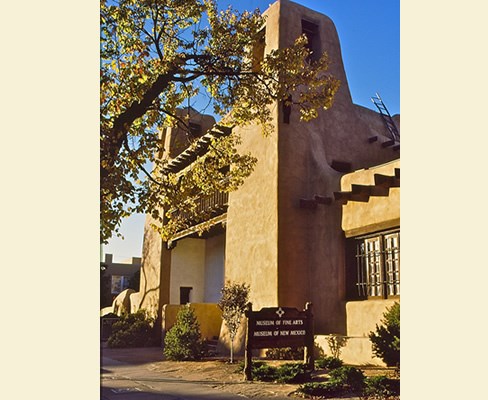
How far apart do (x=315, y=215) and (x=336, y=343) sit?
997 millimetres

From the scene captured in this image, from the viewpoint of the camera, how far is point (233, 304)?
13.6 feet

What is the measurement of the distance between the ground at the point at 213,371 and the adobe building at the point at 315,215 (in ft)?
1.16

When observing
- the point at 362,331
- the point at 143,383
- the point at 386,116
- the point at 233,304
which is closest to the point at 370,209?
the point at 386,116

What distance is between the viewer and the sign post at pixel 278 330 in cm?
375

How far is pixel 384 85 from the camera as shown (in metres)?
3.70

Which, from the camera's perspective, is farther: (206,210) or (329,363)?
(206,210)

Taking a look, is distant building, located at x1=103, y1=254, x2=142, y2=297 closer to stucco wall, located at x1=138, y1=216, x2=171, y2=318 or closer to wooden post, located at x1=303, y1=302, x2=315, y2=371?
stucco wall, located at x1=138, y1=216, x2=171, y2=318

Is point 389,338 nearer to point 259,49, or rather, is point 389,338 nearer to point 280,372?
point 280,372
